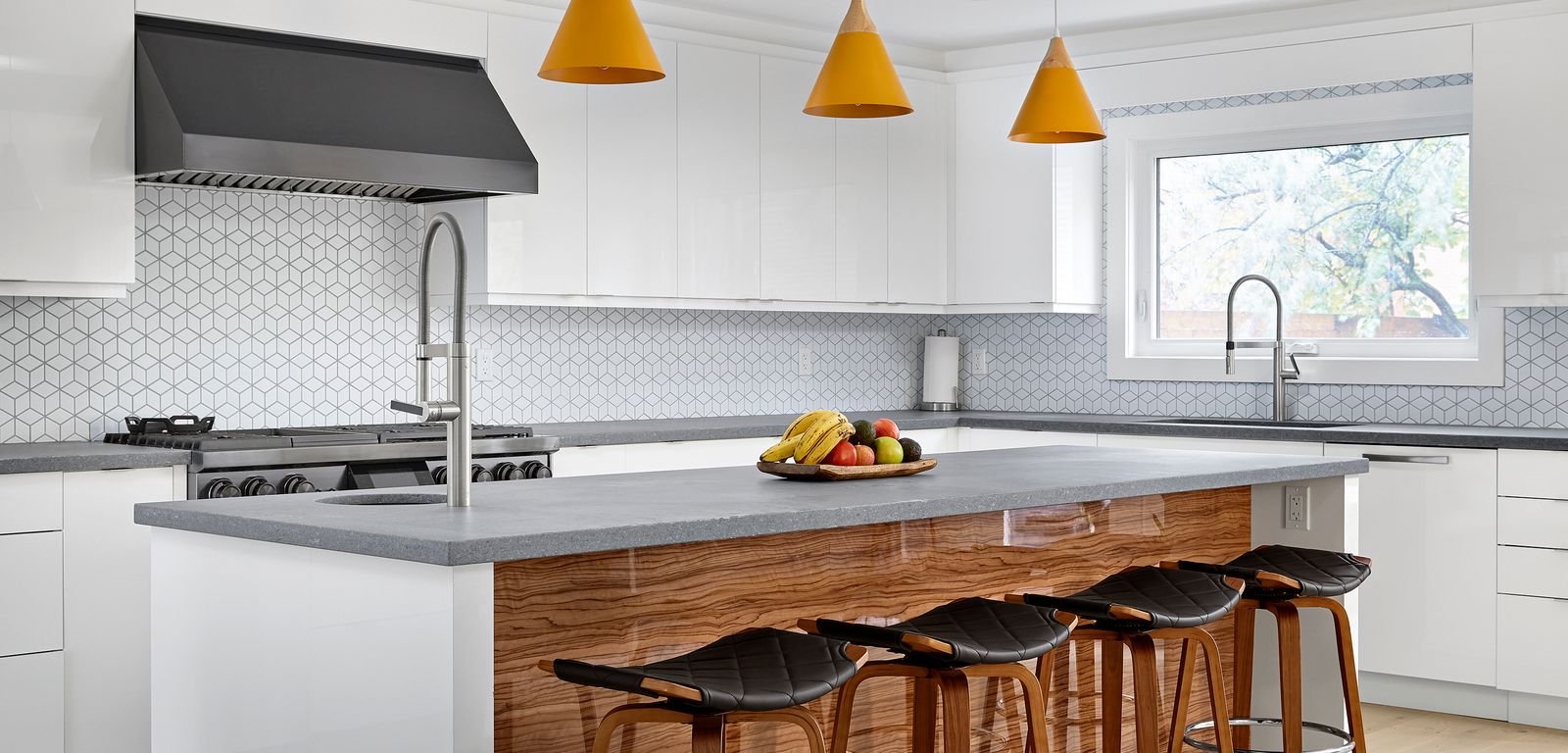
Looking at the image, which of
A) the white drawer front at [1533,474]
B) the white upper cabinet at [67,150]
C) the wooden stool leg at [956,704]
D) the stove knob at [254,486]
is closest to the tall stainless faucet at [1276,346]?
the white drawer front at [1533,474]

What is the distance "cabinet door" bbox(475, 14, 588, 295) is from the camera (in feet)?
15.0

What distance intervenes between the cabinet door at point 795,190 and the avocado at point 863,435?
220 cm

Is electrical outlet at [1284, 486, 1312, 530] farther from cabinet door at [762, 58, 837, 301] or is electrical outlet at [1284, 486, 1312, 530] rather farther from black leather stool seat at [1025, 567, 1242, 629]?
cabinet door at [762, 58, 837, 301]

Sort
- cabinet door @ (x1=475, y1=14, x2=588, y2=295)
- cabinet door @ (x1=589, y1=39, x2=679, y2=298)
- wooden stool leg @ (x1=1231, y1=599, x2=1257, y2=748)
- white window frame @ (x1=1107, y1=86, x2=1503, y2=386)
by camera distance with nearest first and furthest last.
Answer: wooden stool leg @ (x1=1231, y1=599, x2=1257, y2=748) < cabinet door @ (x1=475, y1=14, x2=588, y2=295) < cabinet door @ (x1=589, y1=39, x2=679, y2=298) < white window frame @ (x1=1107, y1=86, x2=1503, y2=386)

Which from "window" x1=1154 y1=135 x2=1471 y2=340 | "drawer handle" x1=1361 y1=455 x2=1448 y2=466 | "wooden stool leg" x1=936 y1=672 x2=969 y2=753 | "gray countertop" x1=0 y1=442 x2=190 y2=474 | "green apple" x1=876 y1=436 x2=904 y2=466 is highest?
"window" x1=1154 y1=135 x2=1471 y2=340

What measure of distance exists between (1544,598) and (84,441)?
419 centimetres

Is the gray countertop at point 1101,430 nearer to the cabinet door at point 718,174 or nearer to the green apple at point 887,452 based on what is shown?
the cabinet door at point 718,174

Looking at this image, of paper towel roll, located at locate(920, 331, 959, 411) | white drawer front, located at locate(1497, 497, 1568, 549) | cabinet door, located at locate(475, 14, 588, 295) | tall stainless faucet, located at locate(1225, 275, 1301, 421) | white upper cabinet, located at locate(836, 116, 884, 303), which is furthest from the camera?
paper towel roll, located at locate(920, 331, 959, 411)

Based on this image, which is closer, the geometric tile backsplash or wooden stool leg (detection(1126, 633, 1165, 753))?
wooden stool leg (detection(1126, 633, 1165, 753))

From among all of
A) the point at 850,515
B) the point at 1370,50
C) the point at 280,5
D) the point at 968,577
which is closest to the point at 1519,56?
the point at 1370,50

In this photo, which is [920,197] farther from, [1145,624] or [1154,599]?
[1145,624]

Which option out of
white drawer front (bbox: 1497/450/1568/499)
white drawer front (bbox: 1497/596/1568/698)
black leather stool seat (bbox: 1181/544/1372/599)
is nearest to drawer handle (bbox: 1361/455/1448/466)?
white drawer front (bbox: 1497/450/1568/499)

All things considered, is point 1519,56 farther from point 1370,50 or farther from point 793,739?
point 793,739

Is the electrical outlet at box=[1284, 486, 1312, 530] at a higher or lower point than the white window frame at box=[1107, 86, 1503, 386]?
lower
